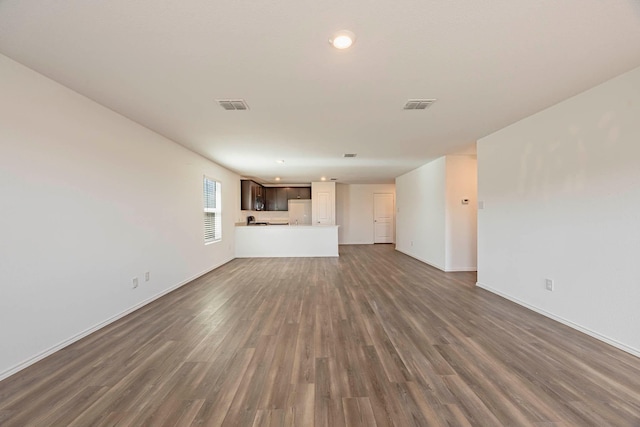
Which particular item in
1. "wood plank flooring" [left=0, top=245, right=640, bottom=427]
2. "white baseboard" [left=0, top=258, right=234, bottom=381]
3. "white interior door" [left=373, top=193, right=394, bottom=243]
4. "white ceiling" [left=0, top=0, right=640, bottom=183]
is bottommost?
"wood plank flooring" [left=0, top=245, right=640, bottom=427]

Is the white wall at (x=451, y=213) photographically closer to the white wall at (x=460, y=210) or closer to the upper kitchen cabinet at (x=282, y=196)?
the white wall at (x=460, y=210)

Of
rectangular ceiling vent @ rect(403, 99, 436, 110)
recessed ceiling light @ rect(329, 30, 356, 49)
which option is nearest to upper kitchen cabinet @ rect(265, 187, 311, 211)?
rectangular ceiling vent @ rect(403, 99, 436, 110)

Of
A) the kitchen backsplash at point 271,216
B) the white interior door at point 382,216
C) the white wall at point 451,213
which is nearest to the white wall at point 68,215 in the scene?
the white wall at point 451,213

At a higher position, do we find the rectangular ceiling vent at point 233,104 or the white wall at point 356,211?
the rectangular ceiling vent at point 233,104

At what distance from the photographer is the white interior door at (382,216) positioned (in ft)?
33.1

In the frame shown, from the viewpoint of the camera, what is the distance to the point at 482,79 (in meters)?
2.28

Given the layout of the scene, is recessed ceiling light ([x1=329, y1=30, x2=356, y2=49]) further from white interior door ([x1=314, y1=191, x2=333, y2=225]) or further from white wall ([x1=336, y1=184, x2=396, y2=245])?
white wall ([x1=336, y1=184, x2=396, y2=245])

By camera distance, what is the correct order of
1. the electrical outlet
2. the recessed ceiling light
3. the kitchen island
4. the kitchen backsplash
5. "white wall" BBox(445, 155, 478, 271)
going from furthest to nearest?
1. the kitchen backsplash
2. the kitchen island
3. "white wall" BBox(445, 155, 478, 271)
4. the electrical outlet
5. the recessed ceiling light

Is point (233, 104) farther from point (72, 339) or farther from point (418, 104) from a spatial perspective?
point (72, 339)

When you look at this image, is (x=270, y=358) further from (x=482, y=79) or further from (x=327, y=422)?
(x=482, y=79)

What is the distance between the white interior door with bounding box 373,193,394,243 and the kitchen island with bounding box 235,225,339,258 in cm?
329

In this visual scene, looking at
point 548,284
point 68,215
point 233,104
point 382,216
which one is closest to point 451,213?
point 548,284

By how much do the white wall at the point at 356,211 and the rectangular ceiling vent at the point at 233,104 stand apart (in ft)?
24.2

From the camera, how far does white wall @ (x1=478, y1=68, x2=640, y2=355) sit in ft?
7.42
